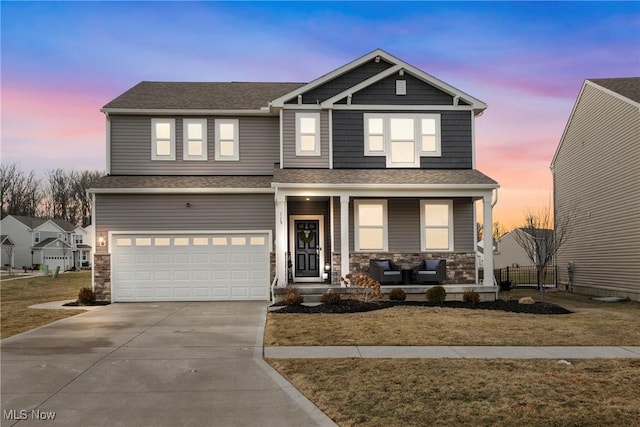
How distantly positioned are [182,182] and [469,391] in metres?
13.5

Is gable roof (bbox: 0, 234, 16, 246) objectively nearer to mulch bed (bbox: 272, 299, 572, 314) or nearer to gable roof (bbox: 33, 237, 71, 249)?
gable roof (bbox: 33, 237, 71, 249)

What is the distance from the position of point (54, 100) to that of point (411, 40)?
14329 millimetres

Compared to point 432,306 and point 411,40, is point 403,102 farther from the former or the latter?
point 432,306

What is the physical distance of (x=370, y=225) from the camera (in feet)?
57.1

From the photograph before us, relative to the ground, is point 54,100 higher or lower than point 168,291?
higher

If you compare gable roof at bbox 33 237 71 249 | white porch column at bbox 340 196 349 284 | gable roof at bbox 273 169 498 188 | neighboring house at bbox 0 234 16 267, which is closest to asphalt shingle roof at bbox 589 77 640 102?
gable roof at bbox 273 169 498 188

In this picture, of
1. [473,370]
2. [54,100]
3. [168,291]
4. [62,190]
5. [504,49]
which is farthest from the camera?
[62,190]

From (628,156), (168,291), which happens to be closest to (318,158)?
(168,291)

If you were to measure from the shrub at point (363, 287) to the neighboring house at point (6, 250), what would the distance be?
47.6m

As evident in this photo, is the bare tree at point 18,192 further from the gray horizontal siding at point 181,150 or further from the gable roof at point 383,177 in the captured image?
the gable roof at point 383,177

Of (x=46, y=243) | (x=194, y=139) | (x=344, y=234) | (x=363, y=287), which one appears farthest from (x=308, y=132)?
(x=46, y=243)

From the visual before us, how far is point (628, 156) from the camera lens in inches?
720

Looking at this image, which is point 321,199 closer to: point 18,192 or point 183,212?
point 183,212

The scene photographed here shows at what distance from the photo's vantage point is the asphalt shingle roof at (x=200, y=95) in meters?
18.6
